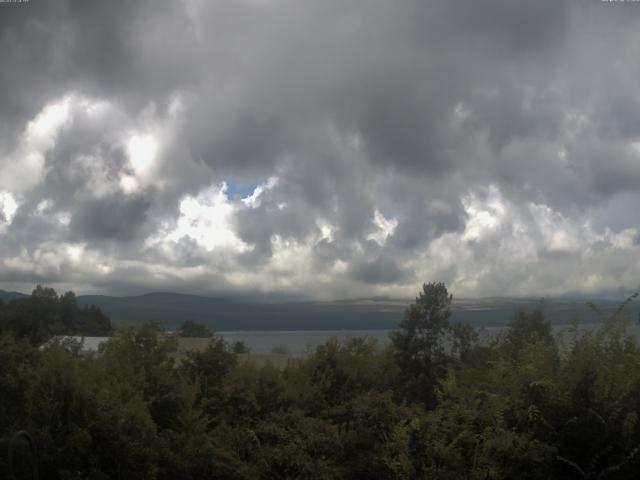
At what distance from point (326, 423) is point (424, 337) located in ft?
35.0

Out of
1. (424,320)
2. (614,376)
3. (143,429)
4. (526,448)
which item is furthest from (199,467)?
(424,320)

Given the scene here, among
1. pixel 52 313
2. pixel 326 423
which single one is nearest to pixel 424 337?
pixel 326 423

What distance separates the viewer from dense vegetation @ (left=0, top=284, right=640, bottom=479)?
966cm

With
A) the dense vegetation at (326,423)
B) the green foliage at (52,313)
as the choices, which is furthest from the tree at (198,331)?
the green foliage at (52,313)

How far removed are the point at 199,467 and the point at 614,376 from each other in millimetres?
7109

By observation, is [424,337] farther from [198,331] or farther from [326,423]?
[326,423]

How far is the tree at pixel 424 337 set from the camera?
21.1m

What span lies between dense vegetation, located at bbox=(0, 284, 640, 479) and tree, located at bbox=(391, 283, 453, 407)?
6479mm

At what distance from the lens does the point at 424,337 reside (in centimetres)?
2233

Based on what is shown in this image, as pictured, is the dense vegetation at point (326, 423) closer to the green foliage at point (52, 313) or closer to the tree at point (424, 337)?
the tree at point (424, 337)

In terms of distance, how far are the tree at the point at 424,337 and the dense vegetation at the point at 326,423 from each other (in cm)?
648

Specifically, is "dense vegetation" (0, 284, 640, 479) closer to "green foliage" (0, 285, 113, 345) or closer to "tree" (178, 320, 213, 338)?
"tree" (178, 320, 213, 338)

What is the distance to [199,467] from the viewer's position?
11391mm

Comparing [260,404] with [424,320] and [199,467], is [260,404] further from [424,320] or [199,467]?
[424,320]
